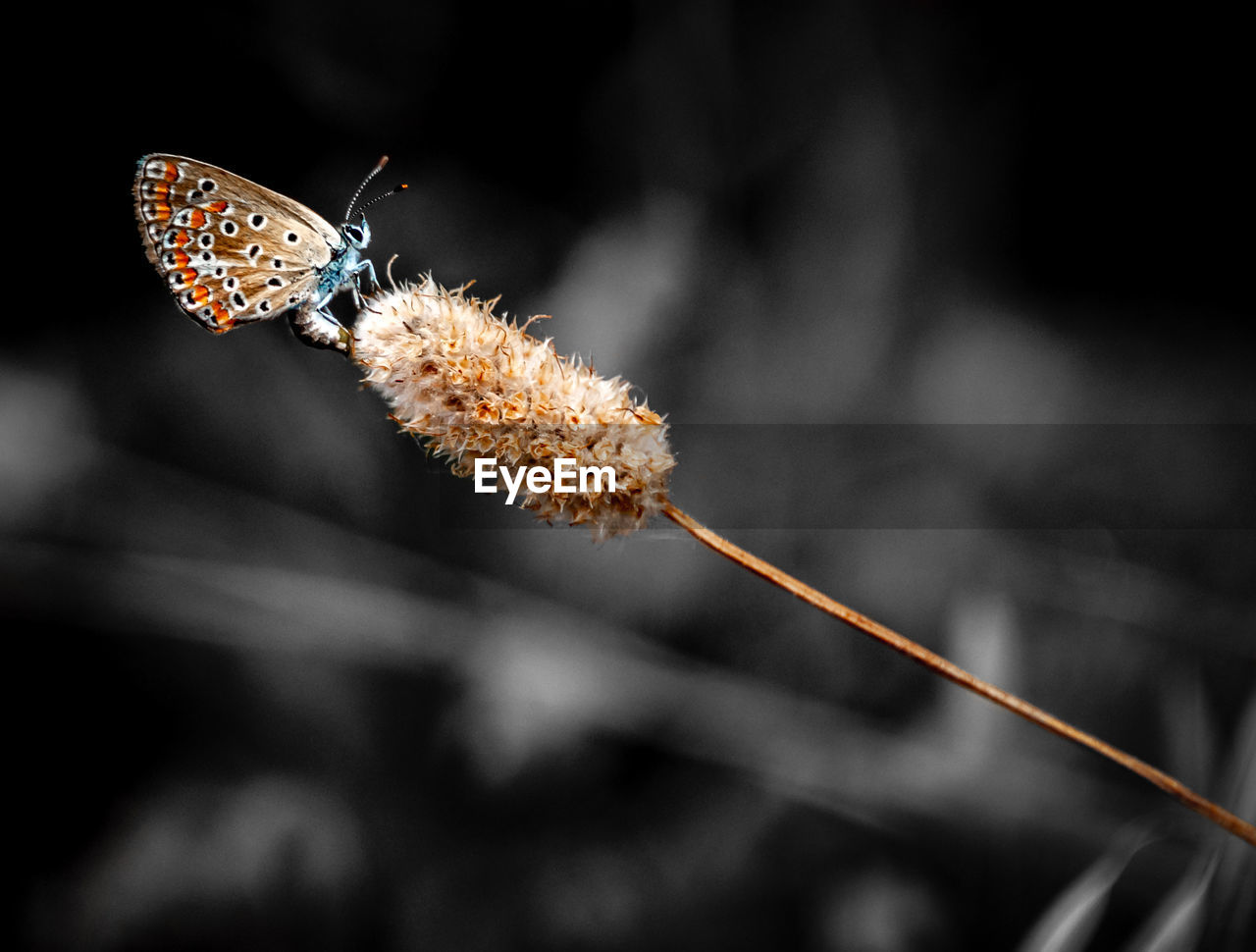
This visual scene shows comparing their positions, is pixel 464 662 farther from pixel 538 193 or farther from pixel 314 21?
pixel 314 21

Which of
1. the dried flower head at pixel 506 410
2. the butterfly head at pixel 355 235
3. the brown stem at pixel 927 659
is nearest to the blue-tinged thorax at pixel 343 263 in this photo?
the butterfly head at pixel 355 235

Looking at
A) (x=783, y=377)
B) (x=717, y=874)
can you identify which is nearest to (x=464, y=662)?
(x=717, y=874)

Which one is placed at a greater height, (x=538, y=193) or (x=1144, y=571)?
(x=538, y=193)

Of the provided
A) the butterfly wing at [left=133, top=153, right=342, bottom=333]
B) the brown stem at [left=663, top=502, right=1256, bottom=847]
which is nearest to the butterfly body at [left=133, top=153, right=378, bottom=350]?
the butterfly wing at [left=133, top=153, right=342, bottom=333]

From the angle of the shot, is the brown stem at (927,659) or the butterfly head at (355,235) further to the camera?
the butterfly head at (355,235)

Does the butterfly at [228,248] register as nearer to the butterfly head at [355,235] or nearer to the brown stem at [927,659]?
the butterfly head at [355,235]

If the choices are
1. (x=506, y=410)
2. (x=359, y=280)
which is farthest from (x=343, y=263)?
(x=506, y=410)

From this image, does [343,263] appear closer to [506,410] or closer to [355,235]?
[355,235]
